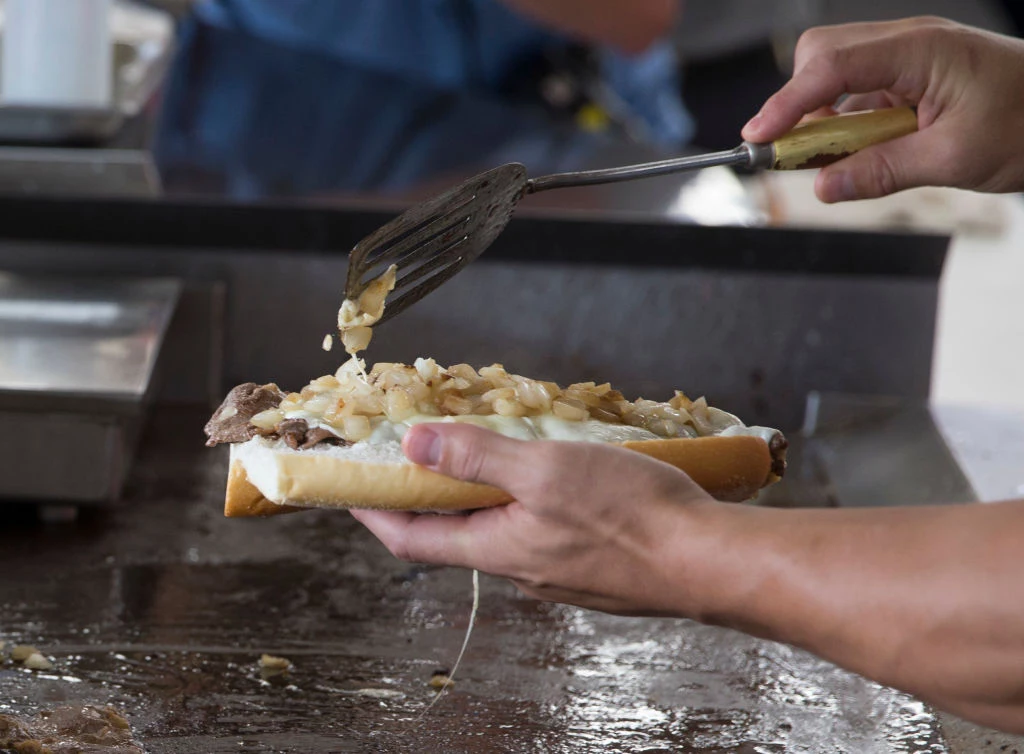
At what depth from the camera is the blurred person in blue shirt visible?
3.43 m

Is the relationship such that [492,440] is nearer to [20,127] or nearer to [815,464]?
[815,464]

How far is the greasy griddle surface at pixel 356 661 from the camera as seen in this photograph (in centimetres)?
155

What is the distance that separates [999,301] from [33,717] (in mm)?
4368

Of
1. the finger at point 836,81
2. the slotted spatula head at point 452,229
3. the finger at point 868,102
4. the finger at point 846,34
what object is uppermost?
the finger at point 846,34

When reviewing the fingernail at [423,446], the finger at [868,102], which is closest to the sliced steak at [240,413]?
the fingernail at [423,446]

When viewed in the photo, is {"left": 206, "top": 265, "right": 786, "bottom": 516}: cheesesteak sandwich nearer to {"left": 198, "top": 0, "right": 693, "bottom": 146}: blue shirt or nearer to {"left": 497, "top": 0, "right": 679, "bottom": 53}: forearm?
{"left": 497, "top": 0, "right": 679, "bottom": 53}: forearm

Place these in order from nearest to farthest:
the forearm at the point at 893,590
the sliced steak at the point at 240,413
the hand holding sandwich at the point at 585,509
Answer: the forearm at the point at 893,590
the hand holding sandwich at the point at 585,509
the sliced steak at the point at 240,413

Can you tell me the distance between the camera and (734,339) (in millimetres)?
2912

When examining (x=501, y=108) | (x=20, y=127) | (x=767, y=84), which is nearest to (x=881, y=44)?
(x=20, y=127)

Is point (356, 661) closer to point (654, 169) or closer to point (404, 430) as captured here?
point (404, 430)

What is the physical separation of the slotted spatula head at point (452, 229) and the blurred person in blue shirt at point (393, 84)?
1448 mm

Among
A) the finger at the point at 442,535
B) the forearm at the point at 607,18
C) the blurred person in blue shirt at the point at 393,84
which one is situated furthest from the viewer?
the forearm at the point at 607,18

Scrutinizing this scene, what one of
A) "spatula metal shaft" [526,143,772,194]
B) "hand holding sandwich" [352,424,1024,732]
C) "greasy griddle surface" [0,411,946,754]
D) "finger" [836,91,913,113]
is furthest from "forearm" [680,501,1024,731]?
"finger" [836,91,913,113]

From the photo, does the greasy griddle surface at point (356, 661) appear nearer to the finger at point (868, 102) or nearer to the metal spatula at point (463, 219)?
the metal spatula at point (463, 219)
